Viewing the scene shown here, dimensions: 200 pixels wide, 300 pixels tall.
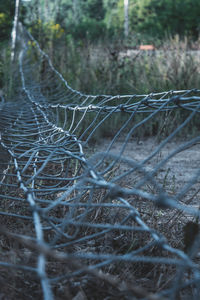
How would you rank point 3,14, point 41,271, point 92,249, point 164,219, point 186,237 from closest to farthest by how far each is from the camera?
point 41,271, point 186,237, point 92,249, point 164,219, point 3,14

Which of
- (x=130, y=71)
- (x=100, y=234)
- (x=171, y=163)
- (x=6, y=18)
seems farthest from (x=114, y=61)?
(x=6, y=18)

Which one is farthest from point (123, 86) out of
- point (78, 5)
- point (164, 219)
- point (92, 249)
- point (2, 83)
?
point (78, 5)

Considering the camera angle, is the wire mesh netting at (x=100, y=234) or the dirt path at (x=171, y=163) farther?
the dirt path at (x=171, y=163)

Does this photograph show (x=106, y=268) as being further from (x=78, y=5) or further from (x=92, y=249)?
(x=78, y=5)

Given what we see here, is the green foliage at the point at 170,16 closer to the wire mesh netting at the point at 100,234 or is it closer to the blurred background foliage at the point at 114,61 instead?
the blurred background foliage at the point at 114,61

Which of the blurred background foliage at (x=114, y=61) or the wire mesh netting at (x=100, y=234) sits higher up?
the blurred background foliage at (x=114, y=61)

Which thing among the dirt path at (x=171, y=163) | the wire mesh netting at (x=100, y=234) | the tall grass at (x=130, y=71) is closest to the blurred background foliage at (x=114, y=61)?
the tall grass at (x=130, y=71)

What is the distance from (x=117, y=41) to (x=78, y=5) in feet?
69.6

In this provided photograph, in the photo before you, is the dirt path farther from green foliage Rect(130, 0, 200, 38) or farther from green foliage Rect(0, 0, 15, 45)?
green foliage Rect(130, 0, 200, 38)

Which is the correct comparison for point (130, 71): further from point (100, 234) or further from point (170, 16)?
point (170, 16)

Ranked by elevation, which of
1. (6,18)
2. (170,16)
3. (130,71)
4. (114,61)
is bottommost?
(130,71)

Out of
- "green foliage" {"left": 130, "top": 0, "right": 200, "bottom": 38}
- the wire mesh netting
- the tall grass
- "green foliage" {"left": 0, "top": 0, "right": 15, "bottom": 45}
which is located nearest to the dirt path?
the wire mesh netting

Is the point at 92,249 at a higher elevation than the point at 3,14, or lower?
lower

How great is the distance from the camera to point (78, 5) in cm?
2420
